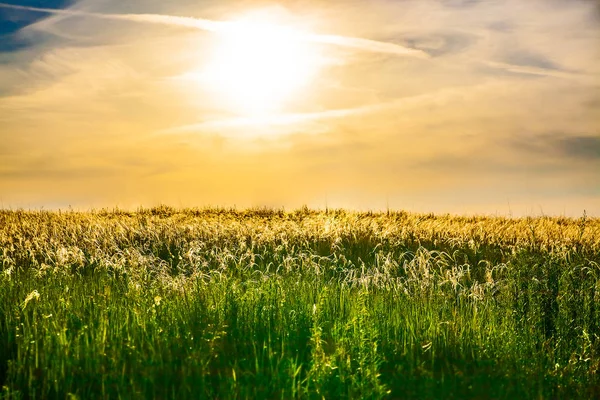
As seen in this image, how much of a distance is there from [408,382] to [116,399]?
110 inches

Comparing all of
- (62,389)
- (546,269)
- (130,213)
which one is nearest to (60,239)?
(130,213)

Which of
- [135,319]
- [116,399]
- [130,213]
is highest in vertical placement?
[130,213]

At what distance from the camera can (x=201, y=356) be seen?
6.04m

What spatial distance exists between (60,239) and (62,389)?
42.9 ft

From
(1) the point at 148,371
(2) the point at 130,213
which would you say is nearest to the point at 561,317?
(1) the point at 148,371

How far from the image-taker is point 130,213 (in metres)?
28.7

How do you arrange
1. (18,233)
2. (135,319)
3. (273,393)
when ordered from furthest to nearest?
(18,233), (135,319), (273,393)

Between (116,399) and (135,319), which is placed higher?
(135,319)

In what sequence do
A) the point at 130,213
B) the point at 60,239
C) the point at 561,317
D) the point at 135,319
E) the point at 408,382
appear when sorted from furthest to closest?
the point at 130,213
the point at 60,239
the point at 561,317
the point at 135,319
the point at 408,382

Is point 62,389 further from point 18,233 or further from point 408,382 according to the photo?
point 18,233

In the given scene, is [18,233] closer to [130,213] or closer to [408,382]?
[130,213]

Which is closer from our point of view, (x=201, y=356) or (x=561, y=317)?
(x=201, y=356)

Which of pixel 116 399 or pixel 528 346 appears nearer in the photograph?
pixel 116 399

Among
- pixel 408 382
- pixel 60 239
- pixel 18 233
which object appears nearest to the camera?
pixel 408 382
